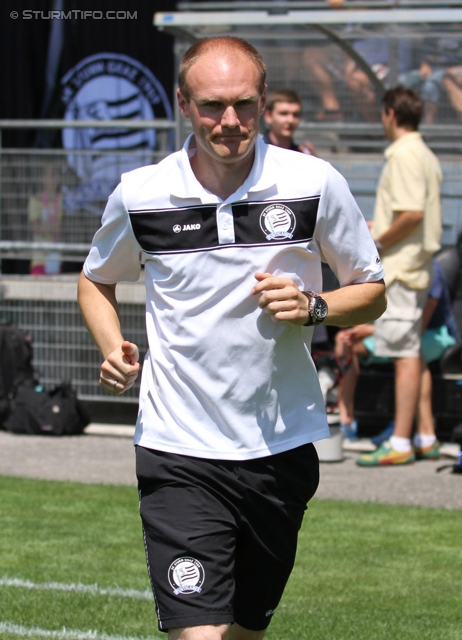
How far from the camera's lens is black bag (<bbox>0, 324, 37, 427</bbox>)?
9914 mm

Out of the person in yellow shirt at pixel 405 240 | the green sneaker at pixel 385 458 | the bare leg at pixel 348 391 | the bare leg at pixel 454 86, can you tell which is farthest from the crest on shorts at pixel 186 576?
the bare leg at pixel 454 86

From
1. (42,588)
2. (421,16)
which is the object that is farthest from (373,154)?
(42,588)

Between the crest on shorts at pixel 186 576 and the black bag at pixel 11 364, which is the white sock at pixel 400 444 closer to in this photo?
the black bag at pixel 11 364

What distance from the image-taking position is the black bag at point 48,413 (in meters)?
9.59

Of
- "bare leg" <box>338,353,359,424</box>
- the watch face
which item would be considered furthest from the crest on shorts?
"bare leg" <box>338,353,359,424</box>

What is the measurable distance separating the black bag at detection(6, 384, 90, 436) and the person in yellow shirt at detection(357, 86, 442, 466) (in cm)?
257

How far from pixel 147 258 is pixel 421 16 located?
19.6 feet

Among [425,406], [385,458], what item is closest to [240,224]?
[385,458]

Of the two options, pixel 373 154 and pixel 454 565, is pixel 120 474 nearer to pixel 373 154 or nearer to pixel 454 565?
pixel 454 565

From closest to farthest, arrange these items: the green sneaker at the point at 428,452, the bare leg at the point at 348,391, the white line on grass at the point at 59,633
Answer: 1. the white line on grass at the point at 59,633
2. the green sneaker at the point at 428,452
3. the bare leg at the point at 348,391

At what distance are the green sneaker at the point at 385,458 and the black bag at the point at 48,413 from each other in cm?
254

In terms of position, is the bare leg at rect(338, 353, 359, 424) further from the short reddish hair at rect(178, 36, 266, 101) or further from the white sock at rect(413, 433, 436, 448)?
the short reddish hair at rect(178, 36, 266, 101)

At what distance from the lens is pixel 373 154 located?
32.7 feet

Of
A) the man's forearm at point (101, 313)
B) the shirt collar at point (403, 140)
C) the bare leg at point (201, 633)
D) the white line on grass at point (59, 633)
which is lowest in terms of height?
the white line on grass at point (59, 633)
